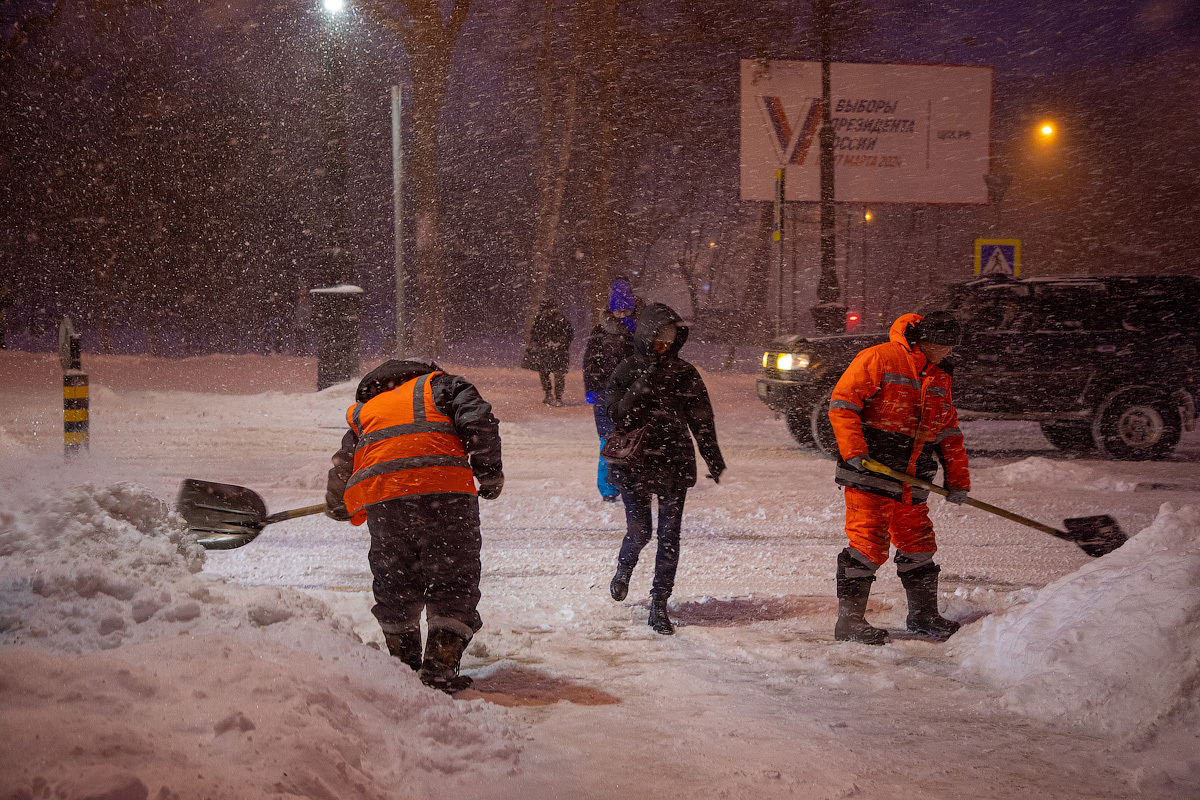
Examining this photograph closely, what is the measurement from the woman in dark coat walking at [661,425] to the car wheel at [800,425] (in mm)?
5745

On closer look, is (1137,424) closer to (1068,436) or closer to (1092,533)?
(1068,436)

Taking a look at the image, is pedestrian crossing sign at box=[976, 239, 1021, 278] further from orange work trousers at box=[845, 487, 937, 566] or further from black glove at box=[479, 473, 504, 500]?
black glove at box=[479, 473, 504, 500]

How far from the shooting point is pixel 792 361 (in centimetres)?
1014

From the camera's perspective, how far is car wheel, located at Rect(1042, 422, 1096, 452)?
1049cm

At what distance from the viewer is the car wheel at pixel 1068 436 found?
10492mm

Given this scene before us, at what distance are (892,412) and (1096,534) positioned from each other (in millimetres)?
1405

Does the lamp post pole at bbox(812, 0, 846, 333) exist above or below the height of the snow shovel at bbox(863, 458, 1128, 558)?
above

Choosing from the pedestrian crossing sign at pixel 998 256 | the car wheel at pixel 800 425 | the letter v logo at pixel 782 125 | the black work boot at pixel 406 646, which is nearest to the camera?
the black work boot at pixel 406 646

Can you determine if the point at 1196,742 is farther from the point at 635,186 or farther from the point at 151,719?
the point at 635,186

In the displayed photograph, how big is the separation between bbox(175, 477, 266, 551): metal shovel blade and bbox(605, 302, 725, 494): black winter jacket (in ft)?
6.03

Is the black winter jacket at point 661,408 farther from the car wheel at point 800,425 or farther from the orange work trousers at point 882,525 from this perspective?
the car wheel at point 800,425

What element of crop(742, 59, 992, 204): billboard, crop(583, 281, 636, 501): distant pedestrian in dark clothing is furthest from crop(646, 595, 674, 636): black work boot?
crop(742, 59, 992, 204): billboard

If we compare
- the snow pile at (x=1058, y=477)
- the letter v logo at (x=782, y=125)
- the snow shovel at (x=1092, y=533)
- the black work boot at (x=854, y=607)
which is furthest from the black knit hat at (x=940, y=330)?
the letter v logo at (x=782, y=125)

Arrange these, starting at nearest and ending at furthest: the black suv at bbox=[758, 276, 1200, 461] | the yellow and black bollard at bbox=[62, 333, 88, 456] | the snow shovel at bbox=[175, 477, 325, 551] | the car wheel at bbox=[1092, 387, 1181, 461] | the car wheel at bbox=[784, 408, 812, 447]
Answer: the snow shovel at bbox=[175, 477, 325, 551]
the yellow and black bollard at bbox=[62, 333, 88, 456]
the black suv at bbox=[758, 276, 1200, 461]
the car wheel at bbox=[1092, 387, 1181, 461]
the car wheel at bbox=[784, 408, 812, 447]
